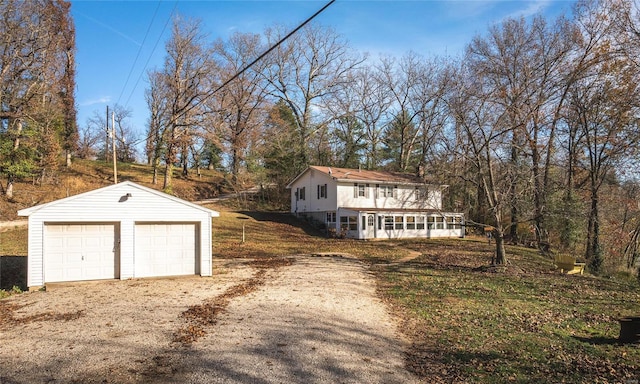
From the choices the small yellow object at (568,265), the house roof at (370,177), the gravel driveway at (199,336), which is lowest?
the small yellow object at (568,265)

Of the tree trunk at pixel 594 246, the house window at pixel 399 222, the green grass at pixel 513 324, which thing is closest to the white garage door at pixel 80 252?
the green grass at pixel 513 324

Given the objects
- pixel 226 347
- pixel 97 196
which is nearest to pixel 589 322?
pixel 226 347

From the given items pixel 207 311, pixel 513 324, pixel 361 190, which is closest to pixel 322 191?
pixel 361 190

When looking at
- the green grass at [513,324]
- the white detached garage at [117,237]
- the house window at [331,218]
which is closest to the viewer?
the green grass at [513,324]

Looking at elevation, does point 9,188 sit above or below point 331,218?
above

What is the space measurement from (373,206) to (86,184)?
24.3m

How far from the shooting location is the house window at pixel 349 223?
30.5 metres

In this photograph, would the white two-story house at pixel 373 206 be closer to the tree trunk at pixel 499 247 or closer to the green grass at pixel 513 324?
the tree trunk at pixel 499 247

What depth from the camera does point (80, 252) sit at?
13.1 m

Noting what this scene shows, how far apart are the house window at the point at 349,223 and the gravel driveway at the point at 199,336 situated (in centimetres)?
1767

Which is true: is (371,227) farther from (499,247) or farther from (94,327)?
(94,327)

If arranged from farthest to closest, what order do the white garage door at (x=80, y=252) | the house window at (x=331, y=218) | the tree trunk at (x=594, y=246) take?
the house window at (x=331, y=218) → the tree trunk at (x=594, y=246) → the white garage door at (x=80, y=252)

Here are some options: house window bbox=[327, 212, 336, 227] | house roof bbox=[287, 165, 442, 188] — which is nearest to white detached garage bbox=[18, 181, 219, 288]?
house roof bbox=[287, 165, 442, 188]

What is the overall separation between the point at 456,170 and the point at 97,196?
16.0 metres
